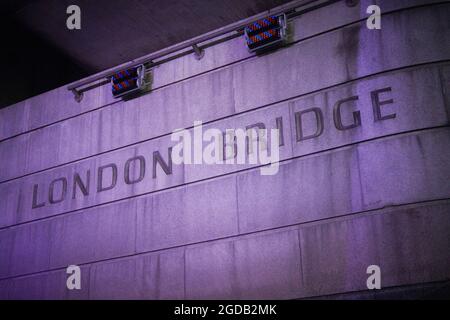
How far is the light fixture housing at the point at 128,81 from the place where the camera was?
12.0 metres

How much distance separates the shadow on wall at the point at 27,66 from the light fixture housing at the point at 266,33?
687 centimetres

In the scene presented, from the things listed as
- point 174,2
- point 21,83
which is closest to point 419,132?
point 174,2

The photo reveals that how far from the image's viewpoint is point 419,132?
9.06 meters

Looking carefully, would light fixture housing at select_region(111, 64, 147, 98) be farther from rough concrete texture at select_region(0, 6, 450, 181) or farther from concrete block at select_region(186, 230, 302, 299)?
concrete block at select_region(186, 230, 302, 299)

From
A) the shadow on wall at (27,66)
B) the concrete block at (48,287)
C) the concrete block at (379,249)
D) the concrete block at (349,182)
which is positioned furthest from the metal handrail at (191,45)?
the concrete block at (379,249)

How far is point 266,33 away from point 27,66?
25.5ft

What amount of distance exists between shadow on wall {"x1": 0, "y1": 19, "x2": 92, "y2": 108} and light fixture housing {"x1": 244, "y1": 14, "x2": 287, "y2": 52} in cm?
687

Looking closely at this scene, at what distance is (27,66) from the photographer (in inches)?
618

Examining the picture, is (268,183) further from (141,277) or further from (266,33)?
(141,277)

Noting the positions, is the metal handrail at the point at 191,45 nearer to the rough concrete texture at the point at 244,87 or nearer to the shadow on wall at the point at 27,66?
the rough concrete texture at the point at 244,87

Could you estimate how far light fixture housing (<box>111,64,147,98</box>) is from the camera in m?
12.0

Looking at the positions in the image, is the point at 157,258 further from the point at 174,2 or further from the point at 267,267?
the point at 174,2

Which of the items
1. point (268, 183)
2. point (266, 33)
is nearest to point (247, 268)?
point (268, 183)

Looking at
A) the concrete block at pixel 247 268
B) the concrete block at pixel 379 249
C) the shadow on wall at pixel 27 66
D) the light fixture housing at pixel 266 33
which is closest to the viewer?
the concrete block at pixel 379 249
